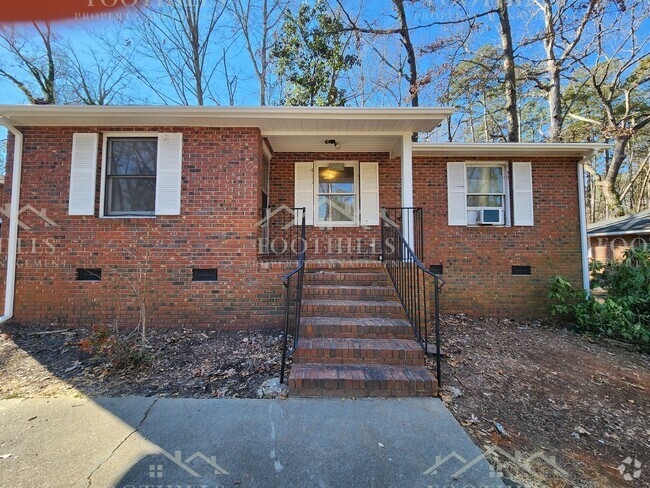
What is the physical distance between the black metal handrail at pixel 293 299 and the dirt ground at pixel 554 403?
63.7 inches

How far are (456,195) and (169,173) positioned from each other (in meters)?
5.35

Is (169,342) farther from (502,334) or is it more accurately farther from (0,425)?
(502,334)

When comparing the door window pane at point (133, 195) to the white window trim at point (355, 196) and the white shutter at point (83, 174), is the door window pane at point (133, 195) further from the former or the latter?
the white window trim at point (355, 196)

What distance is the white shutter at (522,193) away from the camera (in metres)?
5.78

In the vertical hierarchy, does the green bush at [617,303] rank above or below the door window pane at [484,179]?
below

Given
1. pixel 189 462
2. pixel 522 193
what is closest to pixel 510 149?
pixel 522 193

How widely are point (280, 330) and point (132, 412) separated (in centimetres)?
209

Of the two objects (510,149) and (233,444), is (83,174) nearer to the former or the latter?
(233,444)

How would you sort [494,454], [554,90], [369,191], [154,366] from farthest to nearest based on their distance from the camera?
[554,90]
[369,191]
[154,366]
[494,454]

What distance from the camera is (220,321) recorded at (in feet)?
14.5

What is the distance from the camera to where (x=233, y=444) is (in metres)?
2.10

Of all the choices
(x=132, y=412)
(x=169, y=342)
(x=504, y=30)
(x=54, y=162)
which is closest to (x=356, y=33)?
(x=504, y=30)

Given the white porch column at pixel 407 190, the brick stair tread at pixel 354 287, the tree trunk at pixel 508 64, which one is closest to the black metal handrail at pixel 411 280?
the white porch column at pixel 407 190

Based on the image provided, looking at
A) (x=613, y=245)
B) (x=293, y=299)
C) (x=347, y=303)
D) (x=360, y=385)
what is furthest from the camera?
(x=613, y=245)
